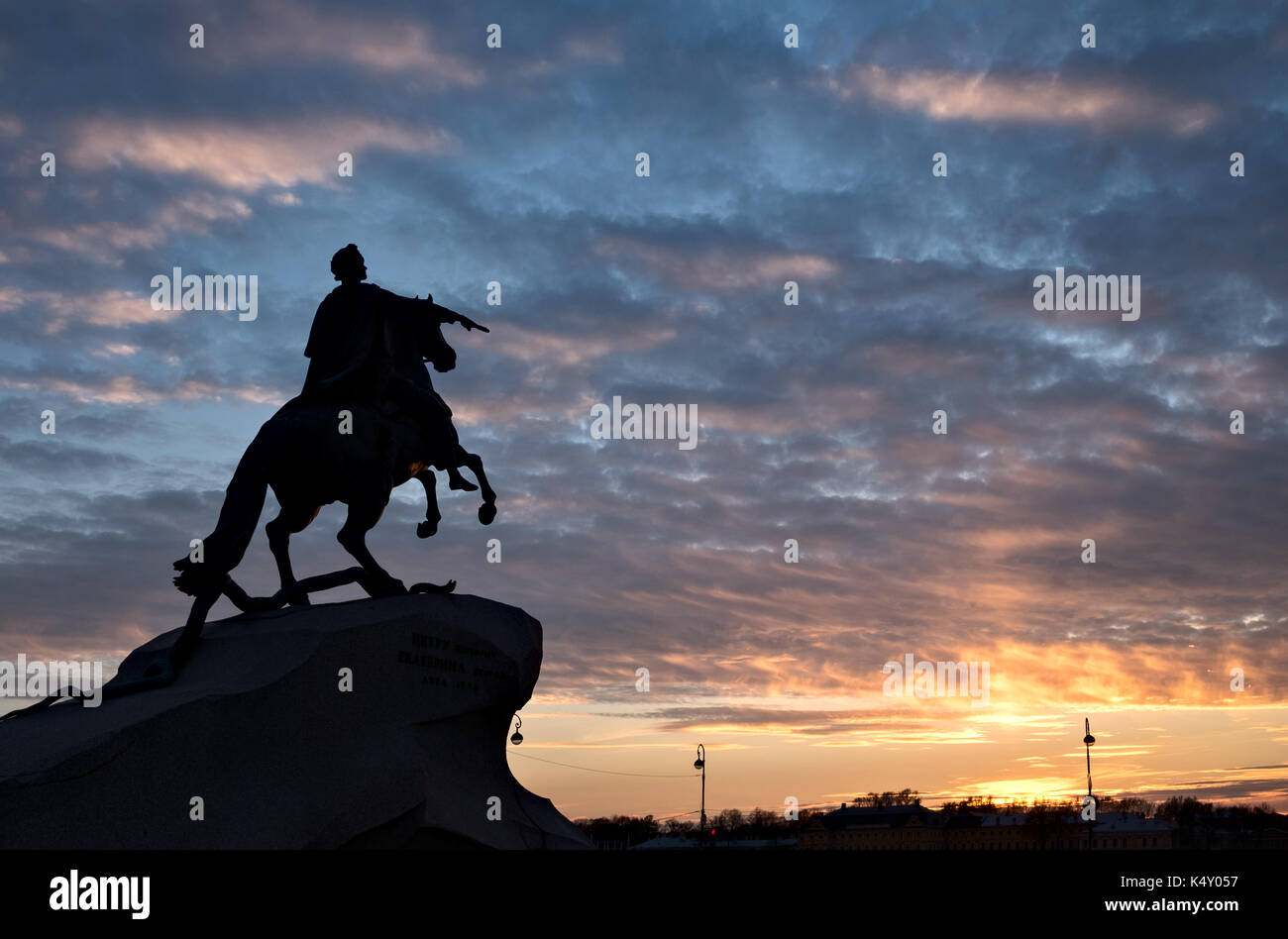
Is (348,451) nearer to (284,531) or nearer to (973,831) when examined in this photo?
(284,531)

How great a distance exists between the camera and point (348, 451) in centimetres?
1345

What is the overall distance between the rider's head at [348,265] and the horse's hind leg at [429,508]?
2438 millimetres

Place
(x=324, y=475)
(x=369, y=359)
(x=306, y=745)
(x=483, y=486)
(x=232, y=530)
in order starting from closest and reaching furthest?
(x=306, y=745), (x=232, y=530), (x=324, y=475), (x=369, y=359), (x=483, y=486)

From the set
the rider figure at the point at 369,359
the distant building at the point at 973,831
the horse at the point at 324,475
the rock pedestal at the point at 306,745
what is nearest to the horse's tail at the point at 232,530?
the horse at the point at 324,475

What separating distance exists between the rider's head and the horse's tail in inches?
104

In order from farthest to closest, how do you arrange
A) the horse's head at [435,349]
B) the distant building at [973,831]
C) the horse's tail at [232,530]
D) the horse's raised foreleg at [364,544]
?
the distant building at [973,831], the horse's head at [435,349], the horse's raised foreleg at [364,544], the horse's tail at [232,530]

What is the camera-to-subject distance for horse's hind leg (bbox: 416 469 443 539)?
15023 mm

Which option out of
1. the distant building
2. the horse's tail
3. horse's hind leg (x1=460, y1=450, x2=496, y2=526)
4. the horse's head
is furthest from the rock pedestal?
the distant building

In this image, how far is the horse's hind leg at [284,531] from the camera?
14016 millimetres

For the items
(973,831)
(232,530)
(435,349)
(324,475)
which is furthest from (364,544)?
(973,831)

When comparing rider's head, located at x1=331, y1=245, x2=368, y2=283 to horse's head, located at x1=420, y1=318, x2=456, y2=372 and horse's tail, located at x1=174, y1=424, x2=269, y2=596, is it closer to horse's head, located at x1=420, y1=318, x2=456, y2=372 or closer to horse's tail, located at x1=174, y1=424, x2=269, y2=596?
horse's head, located at x1=420, y1=318, x2=456, y2=372

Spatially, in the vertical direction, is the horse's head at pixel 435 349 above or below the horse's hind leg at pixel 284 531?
above

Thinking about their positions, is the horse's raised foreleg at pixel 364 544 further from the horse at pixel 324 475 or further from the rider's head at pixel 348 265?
the rider's head at pixel 348 265

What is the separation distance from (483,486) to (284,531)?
243 centimetres
